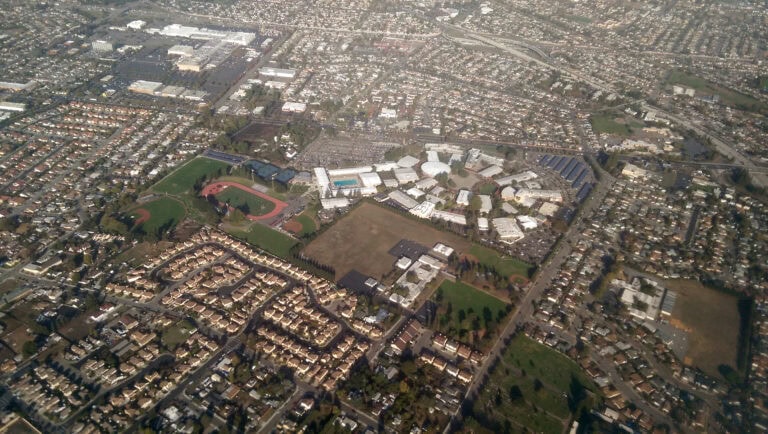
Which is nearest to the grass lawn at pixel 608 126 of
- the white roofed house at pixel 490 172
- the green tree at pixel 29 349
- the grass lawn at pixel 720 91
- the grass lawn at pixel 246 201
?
the white roofed house at pixel 490 172

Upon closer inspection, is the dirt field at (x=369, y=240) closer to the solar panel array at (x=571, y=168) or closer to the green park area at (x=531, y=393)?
the green park area at (x=531, y=393)

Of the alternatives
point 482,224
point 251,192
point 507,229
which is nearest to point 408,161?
point 482,224

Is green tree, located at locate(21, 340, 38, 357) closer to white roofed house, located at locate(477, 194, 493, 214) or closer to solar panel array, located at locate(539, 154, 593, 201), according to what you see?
white roofed house, located at locate(477, 194, 493, 214)

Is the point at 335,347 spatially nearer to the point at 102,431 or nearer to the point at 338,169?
the point at 102,431

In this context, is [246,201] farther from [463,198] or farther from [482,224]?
[482,224]

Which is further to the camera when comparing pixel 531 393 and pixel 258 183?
pixel 258 183

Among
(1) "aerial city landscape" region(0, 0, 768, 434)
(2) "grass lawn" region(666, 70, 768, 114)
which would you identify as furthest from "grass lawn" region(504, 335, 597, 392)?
(2) "grass lawn" region(666, 70, 768, 114)

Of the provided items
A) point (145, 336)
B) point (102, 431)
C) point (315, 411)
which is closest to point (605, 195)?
point (315, 411)
